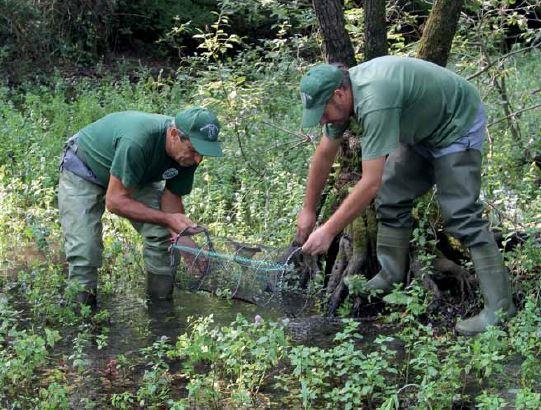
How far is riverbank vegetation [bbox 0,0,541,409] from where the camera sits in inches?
179

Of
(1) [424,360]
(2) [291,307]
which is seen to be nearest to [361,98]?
(1) [424,360]

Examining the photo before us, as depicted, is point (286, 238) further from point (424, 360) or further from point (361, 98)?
point (424, 360)

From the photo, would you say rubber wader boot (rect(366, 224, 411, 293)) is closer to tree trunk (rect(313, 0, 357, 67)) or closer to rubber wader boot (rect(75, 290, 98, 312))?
tree trunk (rect(313, 0, 357, 67))

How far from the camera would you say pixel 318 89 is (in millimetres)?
4895

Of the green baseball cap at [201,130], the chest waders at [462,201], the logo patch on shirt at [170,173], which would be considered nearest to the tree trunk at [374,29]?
the chest waders at [462,201]

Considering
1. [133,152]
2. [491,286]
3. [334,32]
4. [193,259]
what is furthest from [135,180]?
[491,286]

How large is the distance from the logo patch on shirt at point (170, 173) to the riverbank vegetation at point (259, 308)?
996mm

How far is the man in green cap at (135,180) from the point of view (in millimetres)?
5617

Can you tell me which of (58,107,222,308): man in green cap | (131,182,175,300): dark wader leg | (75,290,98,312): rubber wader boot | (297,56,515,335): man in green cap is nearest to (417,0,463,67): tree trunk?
(297,56,515,335): man in green cap

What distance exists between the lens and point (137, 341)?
18.8 ft

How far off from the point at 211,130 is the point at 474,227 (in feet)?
5.59

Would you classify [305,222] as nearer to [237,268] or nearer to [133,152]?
[237,268]

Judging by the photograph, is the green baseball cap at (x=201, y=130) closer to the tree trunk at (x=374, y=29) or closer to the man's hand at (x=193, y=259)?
the man's hand at (x=193, y=259)

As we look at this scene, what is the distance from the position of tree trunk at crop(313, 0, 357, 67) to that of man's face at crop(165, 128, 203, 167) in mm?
1373
